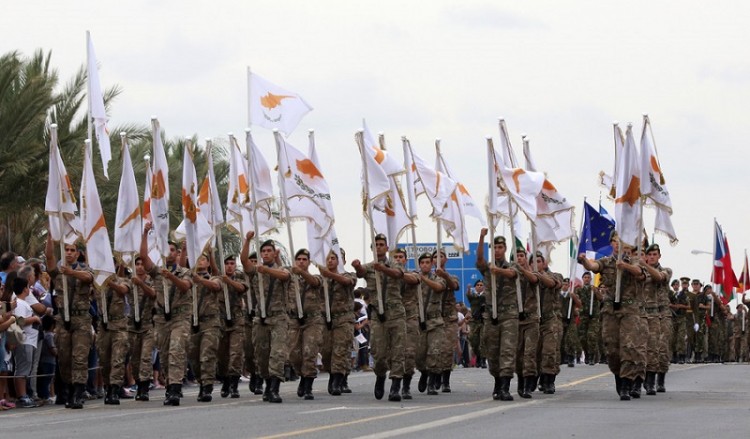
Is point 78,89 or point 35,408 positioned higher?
point 78,89

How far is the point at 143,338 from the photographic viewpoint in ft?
69.9

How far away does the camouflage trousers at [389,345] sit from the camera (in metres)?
20.2

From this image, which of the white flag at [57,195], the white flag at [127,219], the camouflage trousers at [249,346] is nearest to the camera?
the white flag at [57,195]

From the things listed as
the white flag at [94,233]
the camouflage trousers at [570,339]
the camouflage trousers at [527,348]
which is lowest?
the camouflage trousers at [527,348]

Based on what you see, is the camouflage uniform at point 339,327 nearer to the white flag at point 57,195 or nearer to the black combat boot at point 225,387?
the black combat boot at point 225,387

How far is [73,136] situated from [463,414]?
18.6 m

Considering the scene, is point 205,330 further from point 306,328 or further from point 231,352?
point 306,328

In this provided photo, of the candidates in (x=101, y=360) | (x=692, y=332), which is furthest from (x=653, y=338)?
(x=692, y=332)

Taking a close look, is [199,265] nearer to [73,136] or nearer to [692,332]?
[73,136]

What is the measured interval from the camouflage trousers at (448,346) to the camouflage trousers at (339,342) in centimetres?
148

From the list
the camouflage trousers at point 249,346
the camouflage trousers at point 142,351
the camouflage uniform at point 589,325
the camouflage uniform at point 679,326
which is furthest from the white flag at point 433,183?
the camouflage uniform at point 679,326

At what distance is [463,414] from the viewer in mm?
16797

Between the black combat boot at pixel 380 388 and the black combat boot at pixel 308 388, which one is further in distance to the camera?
the black combat boot at pixel 308 388

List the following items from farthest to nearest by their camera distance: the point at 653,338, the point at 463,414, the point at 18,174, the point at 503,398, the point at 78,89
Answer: the point at 78,89 → the point at 18,174 → the point at 653,338 → the point at 503,398 → the point at 463,414
